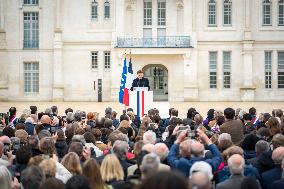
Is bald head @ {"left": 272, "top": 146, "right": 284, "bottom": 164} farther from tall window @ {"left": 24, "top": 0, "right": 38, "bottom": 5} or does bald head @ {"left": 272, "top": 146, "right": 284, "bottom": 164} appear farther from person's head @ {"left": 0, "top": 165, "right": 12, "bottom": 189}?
tall window @ {"left": 24, "top": 0, "right": 38, "bottom": 5}

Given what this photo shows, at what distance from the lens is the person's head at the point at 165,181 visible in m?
4.54

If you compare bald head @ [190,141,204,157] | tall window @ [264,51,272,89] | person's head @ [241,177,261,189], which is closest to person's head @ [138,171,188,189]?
person's head @ [241,177,261,189]

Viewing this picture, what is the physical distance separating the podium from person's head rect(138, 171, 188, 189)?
17967 mm

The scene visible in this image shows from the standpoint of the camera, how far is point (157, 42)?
5519 cm

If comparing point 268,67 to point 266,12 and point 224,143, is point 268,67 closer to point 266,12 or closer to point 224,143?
point 266,12

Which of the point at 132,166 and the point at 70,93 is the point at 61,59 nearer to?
the point at 70,93

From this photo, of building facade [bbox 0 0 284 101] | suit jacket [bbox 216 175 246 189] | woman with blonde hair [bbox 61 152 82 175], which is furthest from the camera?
building facade [bbox 0 0 284 101]

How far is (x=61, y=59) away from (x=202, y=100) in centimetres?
1320

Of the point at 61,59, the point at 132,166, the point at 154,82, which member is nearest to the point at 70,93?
the point at 61,59

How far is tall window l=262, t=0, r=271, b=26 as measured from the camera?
55094 mm

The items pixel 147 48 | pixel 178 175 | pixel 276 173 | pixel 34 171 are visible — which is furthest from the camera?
pixel 147 48

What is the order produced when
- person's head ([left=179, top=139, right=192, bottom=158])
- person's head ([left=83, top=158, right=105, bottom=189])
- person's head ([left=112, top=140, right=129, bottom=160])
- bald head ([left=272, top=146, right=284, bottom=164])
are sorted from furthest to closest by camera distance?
1. person's head ([left=112, top=140, right=129, bottom=160])
2. person's head ([left=179, top=139, right=192, bottom=158])
3. bald head ([left=272, top=146, right=284, bottom=164])
4. person's head ([left=83, top=158, right=105, bottom=189])

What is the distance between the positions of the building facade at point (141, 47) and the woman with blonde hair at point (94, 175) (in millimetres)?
46600

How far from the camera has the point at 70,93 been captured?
182 feet
